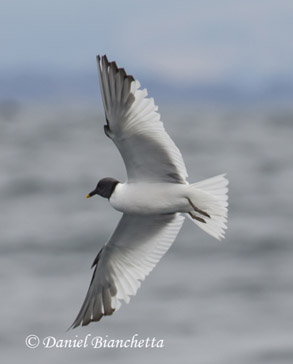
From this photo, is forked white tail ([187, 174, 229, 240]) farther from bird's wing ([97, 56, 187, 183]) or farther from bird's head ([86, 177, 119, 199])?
bird's head ([86, 177, 119, 199])

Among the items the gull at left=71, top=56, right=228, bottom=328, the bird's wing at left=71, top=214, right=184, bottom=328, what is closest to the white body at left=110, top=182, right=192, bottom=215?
the gull at left=71, top=56, right=228, bottom=328

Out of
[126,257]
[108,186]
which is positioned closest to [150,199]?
[108,186]

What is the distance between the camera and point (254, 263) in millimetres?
19781

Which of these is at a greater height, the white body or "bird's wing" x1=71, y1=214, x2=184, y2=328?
the white body

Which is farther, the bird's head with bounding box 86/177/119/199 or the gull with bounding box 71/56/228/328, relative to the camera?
the bird's head with bounding box 86/177/119/199

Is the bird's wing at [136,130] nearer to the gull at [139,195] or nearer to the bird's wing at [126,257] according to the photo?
the gull at [139,195]

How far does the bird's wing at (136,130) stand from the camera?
7355 mm

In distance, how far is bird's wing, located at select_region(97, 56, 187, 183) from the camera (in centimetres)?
736

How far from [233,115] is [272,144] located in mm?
13706

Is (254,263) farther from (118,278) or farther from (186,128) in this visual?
(186,128)

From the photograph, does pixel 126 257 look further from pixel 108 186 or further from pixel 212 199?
pixel 212 199

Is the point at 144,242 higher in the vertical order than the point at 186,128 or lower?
lower

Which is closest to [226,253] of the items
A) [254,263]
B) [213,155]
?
[254,263]

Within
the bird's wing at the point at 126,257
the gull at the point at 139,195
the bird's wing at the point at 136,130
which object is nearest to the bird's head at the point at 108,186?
the gull at the point at 139,195
